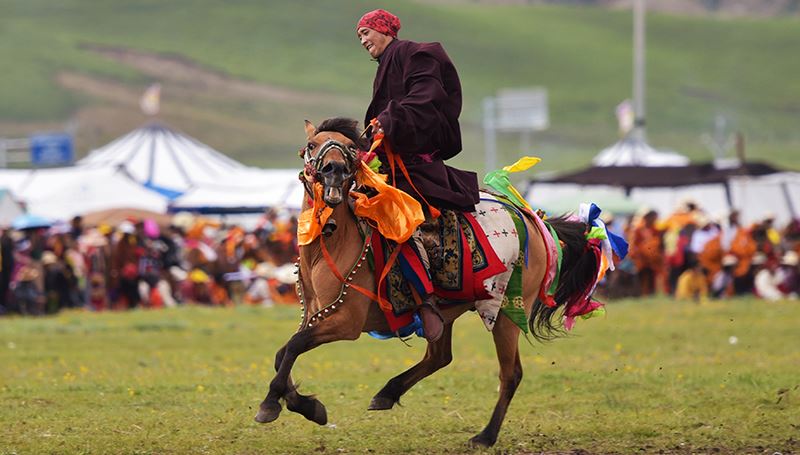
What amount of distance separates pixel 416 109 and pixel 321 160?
2.67 ft

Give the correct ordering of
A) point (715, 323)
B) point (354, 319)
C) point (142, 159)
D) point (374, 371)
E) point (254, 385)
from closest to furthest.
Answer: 1. point (354, 319)
2. point (254, 385)
3. point (374, 371)
4. point (715, 323)
5. point (142, 159)

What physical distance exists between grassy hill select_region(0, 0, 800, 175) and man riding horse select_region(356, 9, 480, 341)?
8021cm

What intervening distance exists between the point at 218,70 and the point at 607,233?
356 feet

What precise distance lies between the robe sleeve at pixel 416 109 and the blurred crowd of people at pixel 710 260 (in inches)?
622

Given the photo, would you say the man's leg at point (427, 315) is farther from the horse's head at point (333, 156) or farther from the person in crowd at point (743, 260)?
the person in crowd at point (743, 260)

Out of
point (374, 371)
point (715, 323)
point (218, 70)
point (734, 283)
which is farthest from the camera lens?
point (218, 70)

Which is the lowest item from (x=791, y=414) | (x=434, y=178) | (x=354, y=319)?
(x=791, y=414)

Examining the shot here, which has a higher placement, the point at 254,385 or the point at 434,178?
the point at 434,178

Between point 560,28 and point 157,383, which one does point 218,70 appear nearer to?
point 560,28

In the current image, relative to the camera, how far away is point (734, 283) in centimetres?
2544

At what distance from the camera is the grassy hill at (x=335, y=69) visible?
10163cm

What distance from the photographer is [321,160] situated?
8711mm

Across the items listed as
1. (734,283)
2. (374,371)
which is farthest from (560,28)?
(374,371)

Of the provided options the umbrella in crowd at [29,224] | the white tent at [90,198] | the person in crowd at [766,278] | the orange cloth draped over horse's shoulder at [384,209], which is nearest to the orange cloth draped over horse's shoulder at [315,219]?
the orange cloth draped over horse's shoulder at [384,209]
